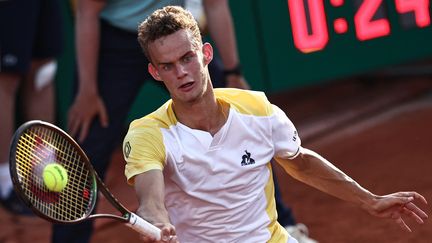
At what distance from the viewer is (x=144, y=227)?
328 cm

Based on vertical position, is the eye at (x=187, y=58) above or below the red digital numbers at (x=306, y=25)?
above

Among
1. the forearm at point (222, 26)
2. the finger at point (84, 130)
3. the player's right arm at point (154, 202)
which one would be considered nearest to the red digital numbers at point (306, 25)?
the forearm at point (222, 26)

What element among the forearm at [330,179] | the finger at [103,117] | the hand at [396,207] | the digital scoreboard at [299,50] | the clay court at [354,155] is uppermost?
the finger at [103,117]

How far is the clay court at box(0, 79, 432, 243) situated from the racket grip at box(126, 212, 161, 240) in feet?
7.58

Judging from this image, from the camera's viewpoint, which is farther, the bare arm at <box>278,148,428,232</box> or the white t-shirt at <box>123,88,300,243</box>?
the bare arm at <box>278,148,428,232</box>

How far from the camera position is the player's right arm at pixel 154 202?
3.25 m

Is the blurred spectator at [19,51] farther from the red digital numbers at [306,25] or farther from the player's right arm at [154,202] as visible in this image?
the player's right arm at [154,202]

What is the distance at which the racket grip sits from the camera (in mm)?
3250

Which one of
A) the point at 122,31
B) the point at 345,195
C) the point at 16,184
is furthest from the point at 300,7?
the point at 16,184

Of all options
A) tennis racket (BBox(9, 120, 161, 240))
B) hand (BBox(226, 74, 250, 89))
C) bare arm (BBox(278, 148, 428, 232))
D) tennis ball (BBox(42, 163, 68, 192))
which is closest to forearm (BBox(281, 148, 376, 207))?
bare arm (BBox(278, 148, 428, 232))

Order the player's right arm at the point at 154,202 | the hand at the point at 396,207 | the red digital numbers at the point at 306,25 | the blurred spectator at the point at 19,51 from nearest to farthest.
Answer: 1. the player's right arm at the point at 154,202
2. the hand at the point at 396,207
3. the red digital numbers at the point at 306,25
4. the blurred spectator at the point at 19,51

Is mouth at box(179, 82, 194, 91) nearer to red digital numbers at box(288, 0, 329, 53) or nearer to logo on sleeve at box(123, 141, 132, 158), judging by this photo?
logo on sleeve at box(123, 141, 132, 158)

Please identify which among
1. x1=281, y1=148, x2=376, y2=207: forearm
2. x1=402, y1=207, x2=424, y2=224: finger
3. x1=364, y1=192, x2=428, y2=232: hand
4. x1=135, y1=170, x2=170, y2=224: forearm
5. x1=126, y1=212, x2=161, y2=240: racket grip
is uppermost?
x1=135, y1=170, x2=170, y2=224: forearm

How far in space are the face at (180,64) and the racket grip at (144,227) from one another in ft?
1.42
